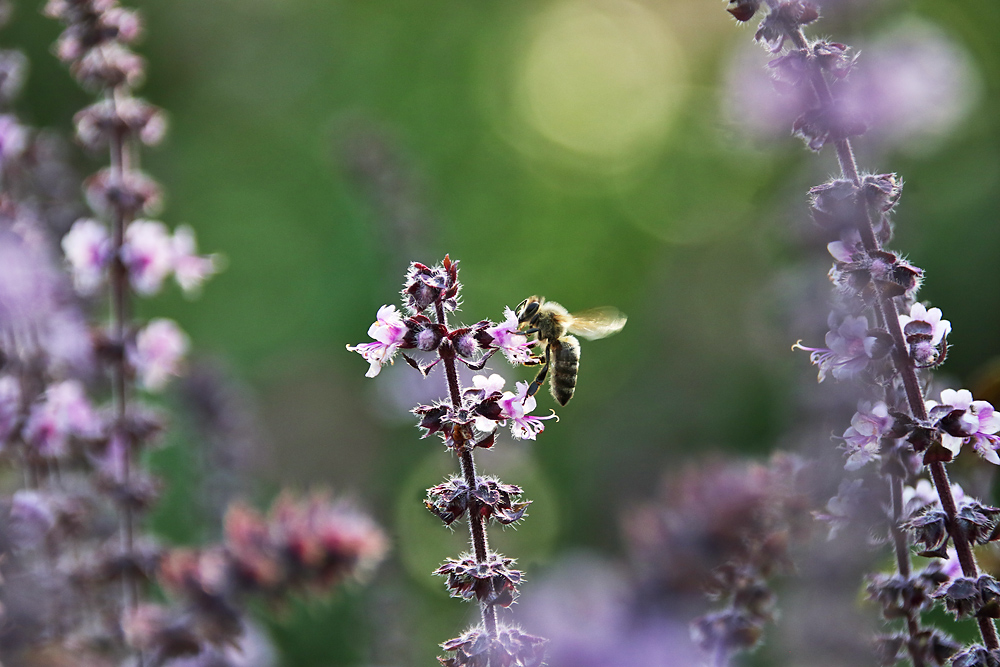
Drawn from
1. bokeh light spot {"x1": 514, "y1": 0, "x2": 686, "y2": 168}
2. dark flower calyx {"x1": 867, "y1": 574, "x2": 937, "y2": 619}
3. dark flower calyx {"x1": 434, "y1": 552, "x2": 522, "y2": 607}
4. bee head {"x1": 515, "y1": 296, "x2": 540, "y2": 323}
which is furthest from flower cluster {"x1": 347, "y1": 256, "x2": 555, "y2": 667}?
bokeh light spot {"x1": 514, "y1": 0, "x2": 686, "y2": 168}

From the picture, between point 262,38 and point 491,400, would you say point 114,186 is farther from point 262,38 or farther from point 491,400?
point 262,38

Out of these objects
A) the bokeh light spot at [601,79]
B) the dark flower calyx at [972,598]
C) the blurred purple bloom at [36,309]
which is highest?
the bokeh light spot at [601,79]

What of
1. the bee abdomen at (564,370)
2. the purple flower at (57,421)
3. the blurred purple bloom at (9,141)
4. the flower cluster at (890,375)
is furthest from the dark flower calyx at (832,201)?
the blurred purple bloom at (9,141)

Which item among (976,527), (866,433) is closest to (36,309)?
(866,433)

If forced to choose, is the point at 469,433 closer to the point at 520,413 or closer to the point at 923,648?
the point at 520,413

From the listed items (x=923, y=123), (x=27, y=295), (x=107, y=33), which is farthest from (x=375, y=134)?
(x=923, y=123)

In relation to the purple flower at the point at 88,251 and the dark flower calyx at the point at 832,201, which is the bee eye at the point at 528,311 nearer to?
the dark flower calyx at the point at 832,201
